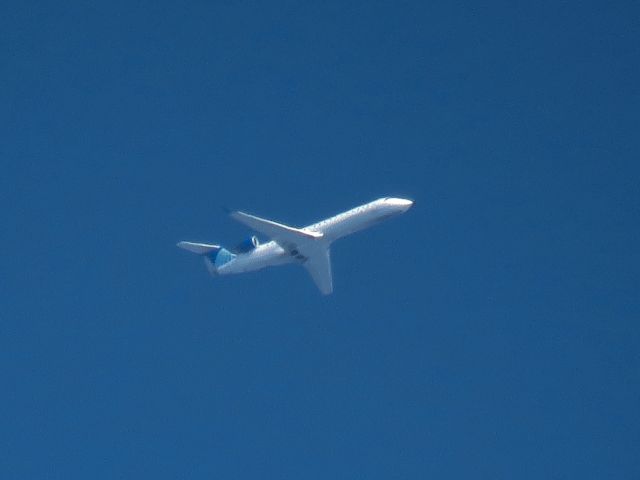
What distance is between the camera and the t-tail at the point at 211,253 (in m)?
69.5

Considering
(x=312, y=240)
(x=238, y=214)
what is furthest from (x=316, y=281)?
(x=238, y=214)

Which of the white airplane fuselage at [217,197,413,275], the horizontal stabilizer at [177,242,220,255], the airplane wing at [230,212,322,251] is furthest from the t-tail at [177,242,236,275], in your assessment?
the airplane wing at [230,212,322,251]

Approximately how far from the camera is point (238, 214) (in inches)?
2462

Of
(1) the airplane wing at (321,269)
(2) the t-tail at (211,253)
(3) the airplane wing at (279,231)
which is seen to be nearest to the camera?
(3) the airplane wing at (279,231)

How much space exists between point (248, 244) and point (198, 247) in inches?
194

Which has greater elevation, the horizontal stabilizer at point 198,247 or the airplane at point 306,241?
the horizontal stabilizer at point 198,247

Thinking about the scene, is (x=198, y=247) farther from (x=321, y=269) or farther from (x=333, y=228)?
(x=333, y=228)

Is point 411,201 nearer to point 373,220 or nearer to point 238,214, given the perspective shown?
point 373,220

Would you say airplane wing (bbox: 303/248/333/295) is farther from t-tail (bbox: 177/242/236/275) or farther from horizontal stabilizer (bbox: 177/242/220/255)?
horizontal stabilizer (bbox: 177/242/220/255)

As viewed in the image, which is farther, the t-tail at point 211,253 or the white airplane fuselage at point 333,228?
the t-tail at point 211,253

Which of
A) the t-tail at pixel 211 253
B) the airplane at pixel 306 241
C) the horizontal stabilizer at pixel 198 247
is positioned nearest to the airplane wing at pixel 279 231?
the airplane at pixel 306 241

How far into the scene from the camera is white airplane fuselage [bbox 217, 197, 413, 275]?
2576 inches

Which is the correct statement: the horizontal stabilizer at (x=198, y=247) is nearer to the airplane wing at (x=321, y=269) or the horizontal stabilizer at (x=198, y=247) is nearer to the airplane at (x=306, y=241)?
the airplane at (x=306, y=241)

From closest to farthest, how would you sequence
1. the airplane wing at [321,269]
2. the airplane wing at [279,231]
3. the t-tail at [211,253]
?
the airplane wing at [279,231], the airplane wing at [321,269], the t-tail at [211,253]
